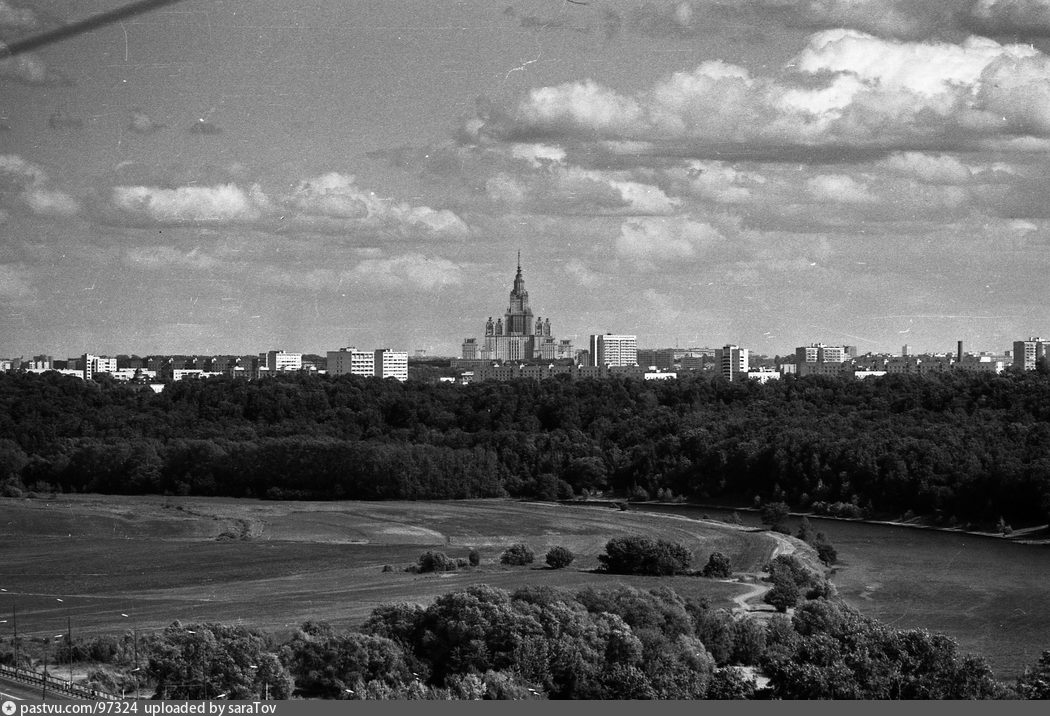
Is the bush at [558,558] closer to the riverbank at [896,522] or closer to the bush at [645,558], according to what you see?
the bush at [645,558]

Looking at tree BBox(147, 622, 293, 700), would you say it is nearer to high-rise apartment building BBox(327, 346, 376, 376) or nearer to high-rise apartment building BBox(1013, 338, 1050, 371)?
high-rise apartment building BBox(1013, 338, 1050, 371)

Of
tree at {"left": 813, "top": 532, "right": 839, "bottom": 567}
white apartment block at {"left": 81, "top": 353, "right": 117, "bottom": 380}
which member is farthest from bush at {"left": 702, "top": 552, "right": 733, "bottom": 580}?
white apartment block at {"left": 81, "top": 353, "right": 117, "bottom": 380}

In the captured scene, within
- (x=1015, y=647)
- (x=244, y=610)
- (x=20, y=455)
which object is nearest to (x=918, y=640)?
(x=1015, y=647)

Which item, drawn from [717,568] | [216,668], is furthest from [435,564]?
[216,668]

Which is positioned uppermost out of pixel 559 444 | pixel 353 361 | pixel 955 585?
pixel 353 361

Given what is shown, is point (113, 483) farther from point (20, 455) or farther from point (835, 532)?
point (835, 532)

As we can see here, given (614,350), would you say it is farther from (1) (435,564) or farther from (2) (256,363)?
(1) (435,564)

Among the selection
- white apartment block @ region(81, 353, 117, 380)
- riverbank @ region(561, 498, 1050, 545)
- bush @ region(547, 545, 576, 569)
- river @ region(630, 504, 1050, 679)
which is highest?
white apartment block @ region(81, 353, 117, 380)

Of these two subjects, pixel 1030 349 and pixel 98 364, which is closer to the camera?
pixel 1030 349
